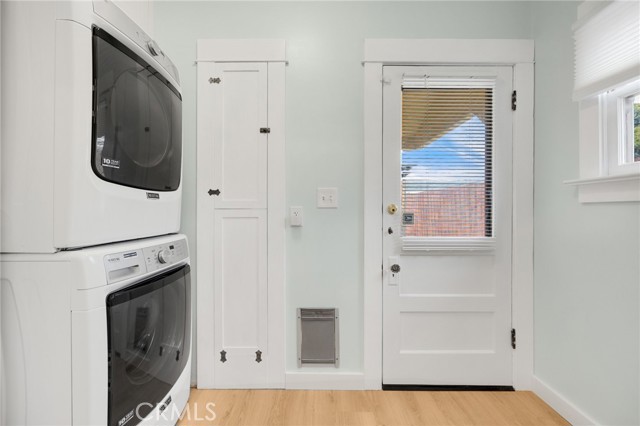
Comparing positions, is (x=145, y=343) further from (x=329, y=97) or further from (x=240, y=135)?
(x=329, y=97)

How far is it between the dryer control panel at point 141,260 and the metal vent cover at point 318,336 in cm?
82

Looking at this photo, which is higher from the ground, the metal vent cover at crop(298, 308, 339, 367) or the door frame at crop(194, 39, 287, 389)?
the door frame at crop(194, 39, 287, 389)

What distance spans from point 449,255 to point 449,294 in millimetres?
237

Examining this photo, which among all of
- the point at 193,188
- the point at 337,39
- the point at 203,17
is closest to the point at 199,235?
the point at 193,188

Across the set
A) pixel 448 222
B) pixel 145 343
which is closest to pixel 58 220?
pixel 145 343

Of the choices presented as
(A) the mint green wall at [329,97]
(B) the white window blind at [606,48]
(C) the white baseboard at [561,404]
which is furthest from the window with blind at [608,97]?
(C) the white baseboard at [561,404]

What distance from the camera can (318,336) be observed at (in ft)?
6.02

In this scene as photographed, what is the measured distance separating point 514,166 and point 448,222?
52 centimetres

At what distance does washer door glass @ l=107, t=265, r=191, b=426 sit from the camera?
98 cm

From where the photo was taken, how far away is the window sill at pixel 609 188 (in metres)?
1.21

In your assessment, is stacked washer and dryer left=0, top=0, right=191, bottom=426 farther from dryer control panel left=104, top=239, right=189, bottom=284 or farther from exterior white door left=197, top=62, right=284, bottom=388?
exterior white door left=197, top=62, right=284, bottom=388

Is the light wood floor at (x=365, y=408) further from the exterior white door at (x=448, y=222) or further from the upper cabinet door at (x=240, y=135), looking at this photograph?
the upper cabinet door at (x=240, y=135)

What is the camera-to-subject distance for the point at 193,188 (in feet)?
5.99

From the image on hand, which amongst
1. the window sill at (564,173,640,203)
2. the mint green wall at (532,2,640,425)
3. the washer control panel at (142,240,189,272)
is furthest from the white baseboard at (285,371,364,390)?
the window sill at (564,173,640,203)
